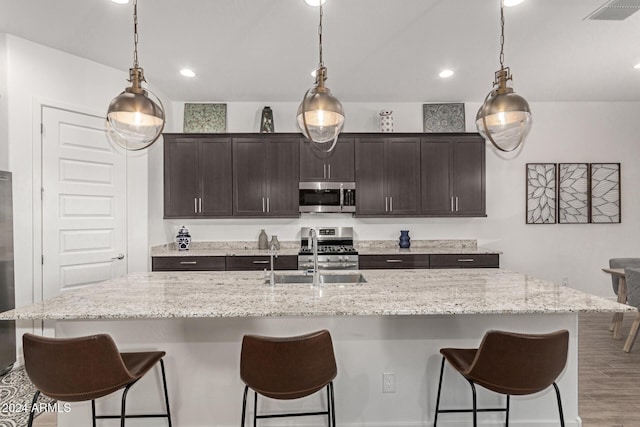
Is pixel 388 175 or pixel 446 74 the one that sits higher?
pixel 446 74

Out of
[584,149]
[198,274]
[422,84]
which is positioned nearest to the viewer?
[198,274]

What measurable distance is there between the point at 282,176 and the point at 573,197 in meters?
3.84

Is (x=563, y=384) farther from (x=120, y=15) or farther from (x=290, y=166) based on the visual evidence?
(x=120, y=15)

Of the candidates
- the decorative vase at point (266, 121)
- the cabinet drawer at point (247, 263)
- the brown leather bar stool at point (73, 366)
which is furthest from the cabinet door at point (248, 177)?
the brown leather bar stool at point (73, 366)

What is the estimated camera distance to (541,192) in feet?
15.8

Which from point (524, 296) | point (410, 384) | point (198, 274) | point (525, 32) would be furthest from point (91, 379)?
point (525, 32)

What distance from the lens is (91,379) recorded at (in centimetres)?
154

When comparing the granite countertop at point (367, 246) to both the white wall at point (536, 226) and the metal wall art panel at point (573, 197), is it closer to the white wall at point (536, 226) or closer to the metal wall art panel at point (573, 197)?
the white wall at point (536, 226)

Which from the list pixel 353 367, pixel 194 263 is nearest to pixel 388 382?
pixel 353 367

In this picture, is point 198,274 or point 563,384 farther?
point 198,274

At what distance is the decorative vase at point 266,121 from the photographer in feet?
14.8

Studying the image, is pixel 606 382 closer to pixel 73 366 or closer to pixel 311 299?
pixel 311 299

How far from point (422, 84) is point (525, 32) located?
50.5 inches

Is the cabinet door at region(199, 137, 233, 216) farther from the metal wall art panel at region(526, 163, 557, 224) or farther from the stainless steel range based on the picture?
the metal wall art panel at region(526, 163, 557, 224)
